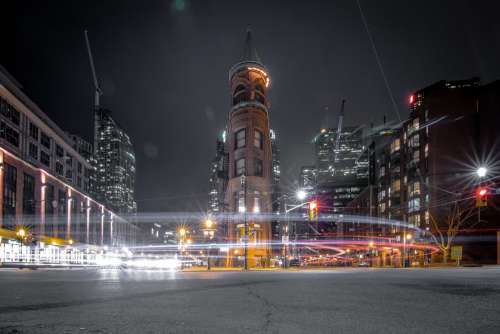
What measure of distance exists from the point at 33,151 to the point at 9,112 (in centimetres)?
1040

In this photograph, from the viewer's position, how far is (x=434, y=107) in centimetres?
7069

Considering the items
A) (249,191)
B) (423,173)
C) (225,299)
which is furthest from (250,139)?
(225,299)

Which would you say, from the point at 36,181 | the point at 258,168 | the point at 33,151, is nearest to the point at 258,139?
the point at 258,168

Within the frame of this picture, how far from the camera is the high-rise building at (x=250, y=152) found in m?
60.7

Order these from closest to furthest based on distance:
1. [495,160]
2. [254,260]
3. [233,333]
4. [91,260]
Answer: [233,333]
[254,260]
[495,160]
[91,260]

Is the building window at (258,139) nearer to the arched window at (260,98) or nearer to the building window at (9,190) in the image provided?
the arched window at (260,98)

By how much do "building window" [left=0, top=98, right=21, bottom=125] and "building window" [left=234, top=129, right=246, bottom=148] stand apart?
3132cm

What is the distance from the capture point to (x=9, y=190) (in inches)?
1997

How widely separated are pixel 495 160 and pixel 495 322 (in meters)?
71.5

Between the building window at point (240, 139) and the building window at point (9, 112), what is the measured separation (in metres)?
31.3

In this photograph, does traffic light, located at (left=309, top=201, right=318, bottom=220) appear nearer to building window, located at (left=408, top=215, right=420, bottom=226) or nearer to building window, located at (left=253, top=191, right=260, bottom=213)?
building window, located at (left=253, top=191, right=260, bottom=213)

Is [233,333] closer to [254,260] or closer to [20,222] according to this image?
[254,260]

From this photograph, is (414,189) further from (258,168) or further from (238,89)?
(238,89)

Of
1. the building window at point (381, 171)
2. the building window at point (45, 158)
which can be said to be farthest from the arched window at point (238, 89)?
the building window at point (381, 171)
